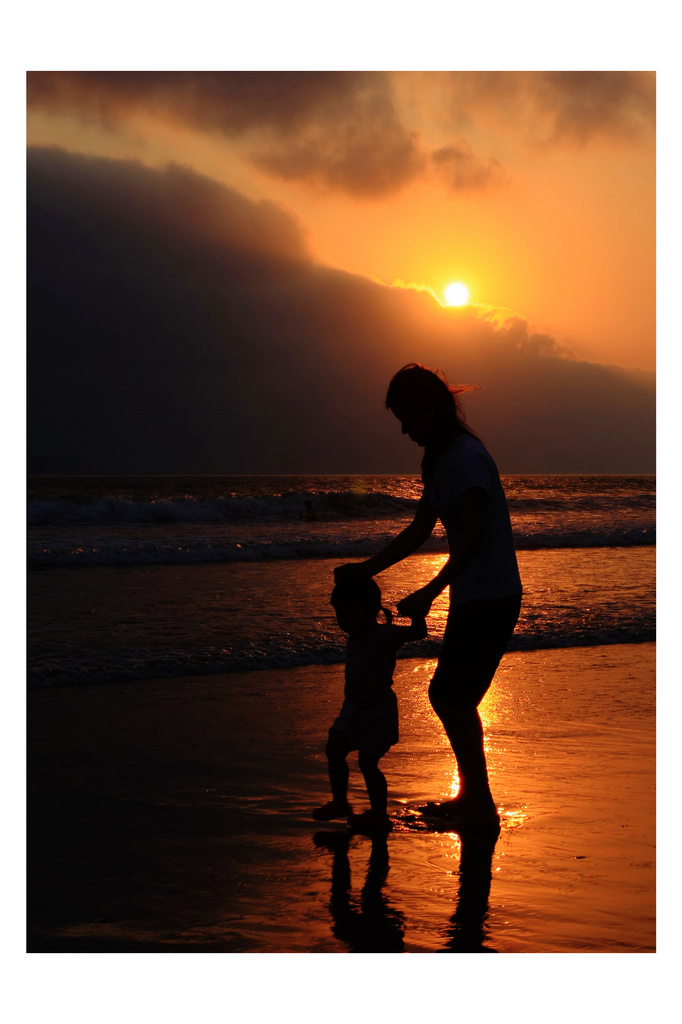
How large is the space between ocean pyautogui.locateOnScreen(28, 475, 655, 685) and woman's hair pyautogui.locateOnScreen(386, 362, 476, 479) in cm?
377

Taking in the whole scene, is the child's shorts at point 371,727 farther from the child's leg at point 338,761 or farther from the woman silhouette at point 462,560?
the woman silhouette at point 462,560

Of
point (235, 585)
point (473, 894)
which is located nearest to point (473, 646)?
point (473, 894)

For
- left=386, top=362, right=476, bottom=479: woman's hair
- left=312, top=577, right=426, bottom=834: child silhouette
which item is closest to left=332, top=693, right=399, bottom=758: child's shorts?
left=312, top=577, right=426, bottom=834: child silhouette

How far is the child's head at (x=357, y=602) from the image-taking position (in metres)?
3.36

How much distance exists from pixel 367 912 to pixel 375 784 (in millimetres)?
677

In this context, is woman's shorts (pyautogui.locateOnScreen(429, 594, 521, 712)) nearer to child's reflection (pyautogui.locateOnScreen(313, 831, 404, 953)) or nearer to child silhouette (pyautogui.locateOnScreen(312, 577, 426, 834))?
child silhouette (pyautogui.locateOnScreen(312, 577, 426, 834))

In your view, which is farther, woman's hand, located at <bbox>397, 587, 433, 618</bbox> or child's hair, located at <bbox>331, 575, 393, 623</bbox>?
child's hair, located at <bbox>331, 575, 393, 623</bbox>

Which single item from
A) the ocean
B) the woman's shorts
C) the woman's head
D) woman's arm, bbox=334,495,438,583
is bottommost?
the ocean

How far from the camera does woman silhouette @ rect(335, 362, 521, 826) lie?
3268 millimetres

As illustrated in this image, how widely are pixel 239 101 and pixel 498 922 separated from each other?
535cm

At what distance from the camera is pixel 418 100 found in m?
5.33

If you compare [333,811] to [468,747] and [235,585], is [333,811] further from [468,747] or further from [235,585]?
[235,585]
